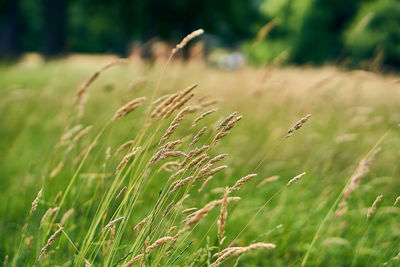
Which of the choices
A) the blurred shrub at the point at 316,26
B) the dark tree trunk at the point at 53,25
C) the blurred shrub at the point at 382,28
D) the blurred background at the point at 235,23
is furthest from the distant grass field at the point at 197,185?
the blurred shrub at the point at 316,26

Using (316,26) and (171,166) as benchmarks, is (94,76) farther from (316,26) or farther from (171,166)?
(316,26)

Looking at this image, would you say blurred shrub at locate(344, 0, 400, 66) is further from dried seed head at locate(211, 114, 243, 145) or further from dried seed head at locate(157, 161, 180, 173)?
dried seed head at locate(211, 114, 243, 145)

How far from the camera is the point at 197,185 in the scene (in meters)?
2.30

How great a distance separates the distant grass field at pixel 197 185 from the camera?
1295 mm

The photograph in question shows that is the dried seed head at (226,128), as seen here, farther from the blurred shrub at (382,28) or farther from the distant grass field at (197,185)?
the blurred shrub at (382,28)

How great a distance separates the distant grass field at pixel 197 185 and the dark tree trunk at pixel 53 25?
12271mm

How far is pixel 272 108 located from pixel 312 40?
77.4 ft

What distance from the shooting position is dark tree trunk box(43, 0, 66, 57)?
1578 centimetres

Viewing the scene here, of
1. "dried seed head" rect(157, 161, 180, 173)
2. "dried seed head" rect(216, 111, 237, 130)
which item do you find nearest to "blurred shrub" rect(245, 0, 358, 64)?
"dried seed head" rect(157, 161, 180, 173)

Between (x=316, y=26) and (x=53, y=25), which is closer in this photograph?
(x=53, y=25)

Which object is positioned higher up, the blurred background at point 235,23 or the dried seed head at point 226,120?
the dried seed head at point 226,120

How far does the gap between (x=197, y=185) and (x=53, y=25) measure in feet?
50.6

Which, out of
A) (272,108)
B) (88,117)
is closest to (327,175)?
(272,108)

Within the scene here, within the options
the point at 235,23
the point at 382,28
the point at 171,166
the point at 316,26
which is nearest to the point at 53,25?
the point at 235,23
